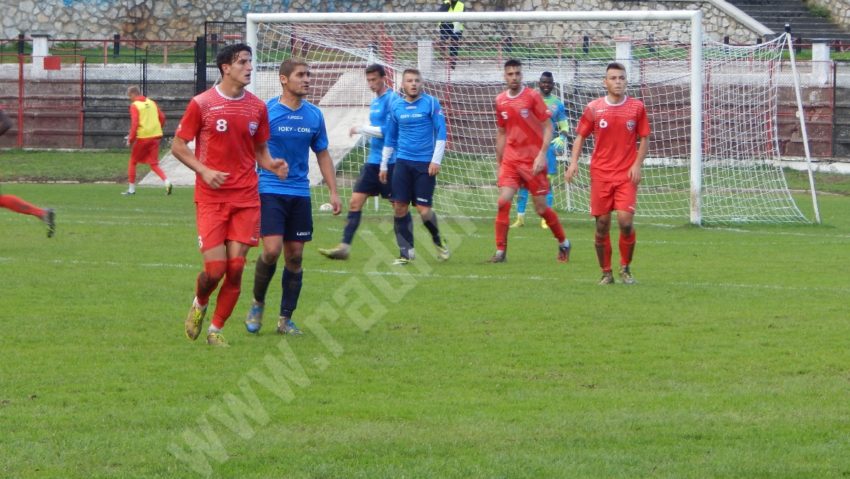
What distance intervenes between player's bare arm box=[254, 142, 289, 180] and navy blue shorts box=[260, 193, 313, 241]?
0.44m

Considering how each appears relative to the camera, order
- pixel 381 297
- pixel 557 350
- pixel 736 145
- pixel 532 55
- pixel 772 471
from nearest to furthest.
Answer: pixel 772 471, pixel 557 350, pixel 381 297, pixel 736 145, pixel 532 55

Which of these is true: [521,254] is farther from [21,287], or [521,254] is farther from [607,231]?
[21,287]

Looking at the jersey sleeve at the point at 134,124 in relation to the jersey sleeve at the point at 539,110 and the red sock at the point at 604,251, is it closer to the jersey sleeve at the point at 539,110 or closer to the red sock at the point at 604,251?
the jersey sleeve at the point at 539,110

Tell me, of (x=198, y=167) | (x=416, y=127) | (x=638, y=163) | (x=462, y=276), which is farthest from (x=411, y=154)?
(x=198, y=167)

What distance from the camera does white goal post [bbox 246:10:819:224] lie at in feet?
65.4

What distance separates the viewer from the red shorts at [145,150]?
84.7ft

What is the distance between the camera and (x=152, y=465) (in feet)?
21.0

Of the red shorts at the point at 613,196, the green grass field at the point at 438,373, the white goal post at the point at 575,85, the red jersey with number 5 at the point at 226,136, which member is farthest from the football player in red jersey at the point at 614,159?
the white goal post at the point at 575,85

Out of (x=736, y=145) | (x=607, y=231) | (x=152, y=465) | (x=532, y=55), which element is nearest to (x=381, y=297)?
(x=607, y=231)

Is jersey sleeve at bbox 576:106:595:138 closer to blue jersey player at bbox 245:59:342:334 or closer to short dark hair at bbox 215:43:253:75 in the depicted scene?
blue jersey player at bbox 245:59:342:334

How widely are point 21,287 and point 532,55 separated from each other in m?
13.7

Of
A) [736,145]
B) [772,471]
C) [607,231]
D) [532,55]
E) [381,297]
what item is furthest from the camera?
[532,55]

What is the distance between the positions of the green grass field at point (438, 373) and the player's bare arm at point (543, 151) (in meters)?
1.06

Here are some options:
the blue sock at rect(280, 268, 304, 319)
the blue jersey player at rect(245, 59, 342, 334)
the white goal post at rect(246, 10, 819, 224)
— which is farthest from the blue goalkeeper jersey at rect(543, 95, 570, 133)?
the blue sock at rect(280, 268, 304, 319)
